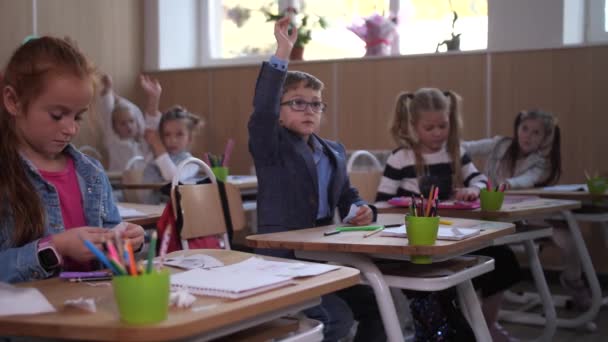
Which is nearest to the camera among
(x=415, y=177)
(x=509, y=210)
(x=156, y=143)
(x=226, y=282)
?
(x=226, y=282)

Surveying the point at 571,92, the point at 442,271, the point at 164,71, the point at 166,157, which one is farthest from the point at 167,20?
the point at 442,271

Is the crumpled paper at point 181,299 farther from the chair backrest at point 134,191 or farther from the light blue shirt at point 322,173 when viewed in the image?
the chair backrest at point 134,191

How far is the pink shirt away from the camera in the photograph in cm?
147

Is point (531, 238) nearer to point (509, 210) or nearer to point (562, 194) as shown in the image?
point (509, 210)

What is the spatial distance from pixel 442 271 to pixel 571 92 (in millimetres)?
2912

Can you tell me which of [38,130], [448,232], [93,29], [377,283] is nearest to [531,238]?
[448,232]

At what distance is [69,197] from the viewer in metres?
1.51

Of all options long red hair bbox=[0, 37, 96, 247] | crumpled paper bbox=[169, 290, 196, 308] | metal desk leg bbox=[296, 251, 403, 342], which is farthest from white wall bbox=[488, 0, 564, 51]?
crumpled paper bbox=[169, 290, 196, 308]

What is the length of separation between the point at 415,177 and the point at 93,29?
3.78 metres

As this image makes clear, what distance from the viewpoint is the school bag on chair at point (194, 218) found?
2.11 m

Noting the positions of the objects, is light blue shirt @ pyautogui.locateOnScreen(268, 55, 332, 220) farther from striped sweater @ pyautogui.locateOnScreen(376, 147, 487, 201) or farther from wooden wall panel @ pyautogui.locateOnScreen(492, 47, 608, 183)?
wooden wall panel @ pyautogui.locateOnScreen(492, 47, 608, 183)

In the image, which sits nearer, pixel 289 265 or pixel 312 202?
pixel 289 265

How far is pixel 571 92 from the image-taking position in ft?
14.1

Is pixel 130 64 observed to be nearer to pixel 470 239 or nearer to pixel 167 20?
pixel 167 20
